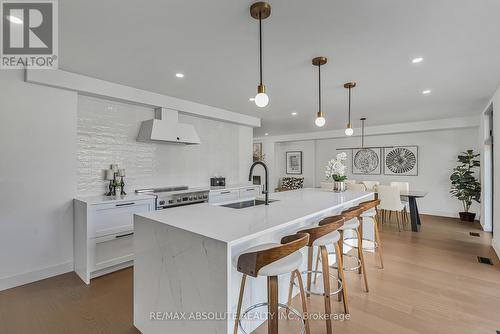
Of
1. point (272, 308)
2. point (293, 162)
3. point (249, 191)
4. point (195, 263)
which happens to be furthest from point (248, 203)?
point (293, 162)

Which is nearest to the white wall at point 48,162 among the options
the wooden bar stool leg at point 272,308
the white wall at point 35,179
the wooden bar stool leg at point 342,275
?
the white wall at point 35,179

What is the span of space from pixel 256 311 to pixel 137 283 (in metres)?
0.98

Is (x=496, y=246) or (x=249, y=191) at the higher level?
(x=249, y=191)

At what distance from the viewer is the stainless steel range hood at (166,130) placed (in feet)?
11.6

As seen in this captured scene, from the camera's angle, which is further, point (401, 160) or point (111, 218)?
point (401, 160)

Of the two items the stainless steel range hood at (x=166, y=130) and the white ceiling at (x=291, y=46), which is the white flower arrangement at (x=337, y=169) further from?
the stainless steel range hood at (x=166, y=130)

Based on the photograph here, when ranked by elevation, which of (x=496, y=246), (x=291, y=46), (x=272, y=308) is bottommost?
(x=496, y=246)

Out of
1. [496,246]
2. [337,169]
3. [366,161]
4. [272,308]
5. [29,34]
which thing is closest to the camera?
[272,308]

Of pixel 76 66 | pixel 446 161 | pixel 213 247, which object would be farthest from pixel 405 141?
pixel 76 66

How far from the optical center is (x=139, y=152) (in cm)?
376

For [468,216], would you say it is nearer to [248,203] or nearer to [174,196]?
[248,203]

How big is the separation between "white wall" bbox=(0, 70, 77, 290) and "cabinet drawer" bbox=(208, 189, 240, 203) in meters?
1.95

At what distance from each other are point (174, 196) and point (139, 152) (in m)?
0.97

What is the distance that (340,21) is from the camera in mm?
1865
